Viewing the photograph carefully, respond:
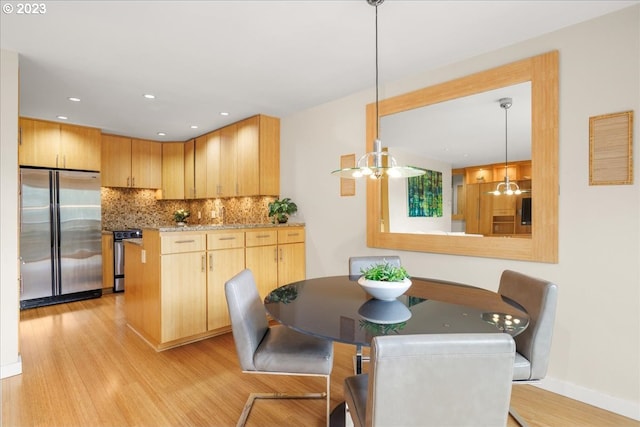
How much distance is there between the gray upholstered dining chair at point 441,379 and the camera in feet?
3.14

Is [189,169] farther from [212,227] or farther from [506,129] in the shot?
[506,129]

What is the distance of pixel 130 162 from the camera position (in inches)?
216

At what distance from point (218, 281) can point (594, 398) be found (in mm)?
3129

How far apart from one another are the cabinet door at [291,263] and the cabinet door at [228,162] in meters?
1.30

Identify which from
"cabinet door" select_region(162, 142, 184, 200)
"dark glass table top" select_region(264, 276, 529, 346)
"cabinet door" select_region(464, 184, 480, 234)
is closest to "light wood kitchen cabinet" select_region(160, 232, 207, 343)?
"dark glass table top" select_region(264, 276, 529, 346)

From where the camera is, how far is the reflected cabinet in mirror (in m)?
2.36

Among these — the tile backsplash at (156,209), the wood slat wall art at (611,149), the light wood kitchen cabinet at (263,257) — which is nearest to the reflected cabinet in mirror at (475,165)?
the wood slat wall art at (611,149)

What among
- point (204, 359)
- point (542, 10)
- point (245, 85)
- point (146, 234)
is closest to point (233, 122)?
point (245, 85)

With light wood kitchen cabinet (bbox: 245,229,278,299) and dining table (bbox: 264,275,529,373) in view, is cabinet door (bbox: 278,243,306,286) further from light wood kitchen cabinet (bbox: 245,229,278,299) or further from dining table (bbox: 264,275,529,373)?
dining table (bbox: 264,275,529,373)

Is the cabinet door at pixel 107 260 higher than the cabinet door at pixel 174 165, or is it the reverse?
the cabinet door at pixel 174 165

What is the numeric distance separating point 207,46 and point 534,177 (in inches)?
104

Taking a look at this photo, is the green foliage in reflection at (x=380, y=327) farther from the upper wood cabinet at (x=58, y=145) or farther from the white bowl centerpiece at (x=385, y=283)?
the upper wood cabinet at (x=58, y=145)

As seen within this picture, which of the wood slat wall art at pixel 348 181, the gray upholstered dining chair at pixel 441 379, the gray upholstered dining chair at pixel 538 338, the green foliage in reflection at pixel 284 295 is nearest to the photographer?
the gray upholstered dining chair at pixel 441 379

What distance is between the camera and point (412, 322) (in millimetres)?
1452
